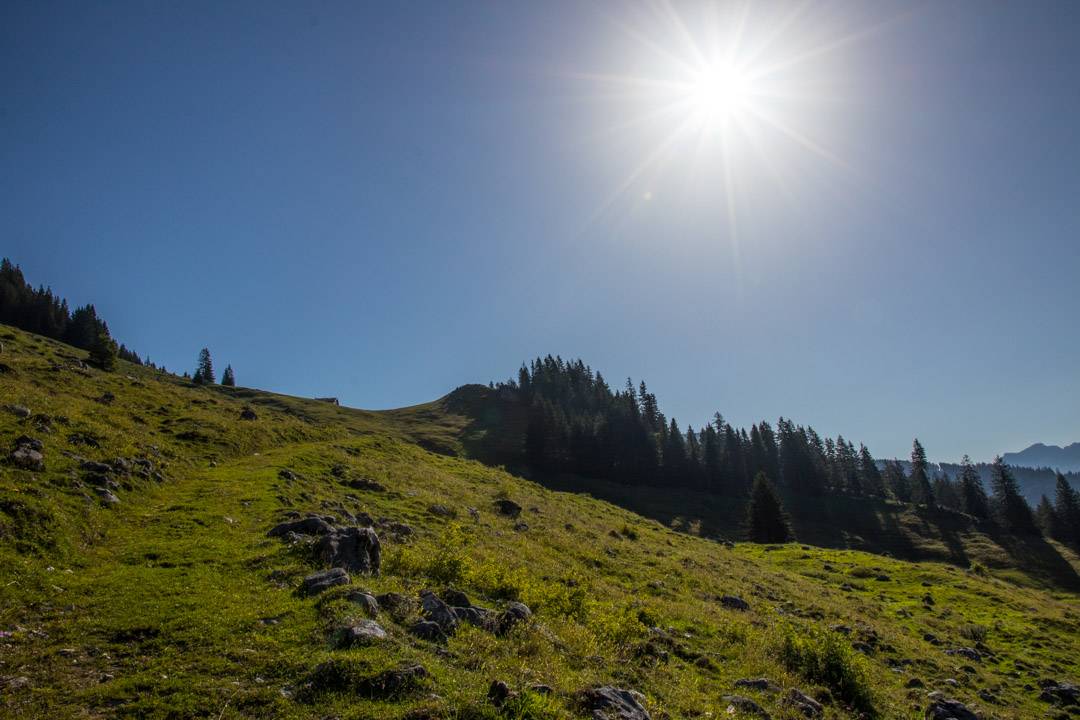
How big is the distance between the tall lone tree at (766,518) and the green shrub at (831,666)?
70.4m

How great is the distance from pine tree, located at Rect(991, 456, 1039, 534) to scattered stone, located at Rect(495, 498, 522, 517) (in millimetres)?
138977

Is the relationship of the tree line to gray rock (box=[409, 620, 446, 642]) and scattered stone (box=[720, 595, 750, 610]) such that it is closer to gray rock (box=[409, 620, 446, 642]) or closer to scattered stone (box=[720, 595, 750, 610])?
scattered stone (box=[720, 595, 750, 610])

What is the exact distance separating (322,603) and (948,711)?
22.2 metres

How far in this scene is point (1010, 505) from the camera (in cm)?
11856

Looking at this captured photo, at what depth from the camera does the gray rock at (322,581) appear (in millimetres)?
13352

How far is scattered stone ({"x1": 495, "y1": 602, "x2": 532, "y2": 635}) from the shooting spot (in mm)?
13902

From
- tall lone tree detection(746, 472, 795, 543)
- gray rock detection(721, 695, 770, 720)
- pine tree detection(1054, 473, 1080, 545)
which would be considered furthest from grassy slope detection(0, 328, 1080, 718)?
pine tree detection(1054, 473, 1080, 545)

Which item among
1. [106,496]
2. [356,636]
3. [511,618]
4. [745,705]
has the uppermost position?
[106,496]

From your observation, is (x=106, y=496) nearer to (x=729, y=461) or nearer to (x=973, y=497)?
(x=729, y=461)

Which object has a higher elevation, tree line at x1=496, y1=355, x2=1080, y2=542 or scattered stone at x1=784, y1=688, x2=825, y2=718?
tree line at x1=496, y1=355, x2=1080, y2=542

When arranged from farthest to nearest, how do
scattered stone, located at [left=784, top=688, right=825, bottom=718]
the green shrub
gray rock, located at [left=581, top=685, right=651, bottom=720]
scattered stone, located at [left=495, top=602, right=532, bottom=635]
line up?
the green shrub
scattered stone, located at [left=784, top=688, right=825, bottom=718]
scattered stone, located at [left=495, top=602, right=532, bottom=635]
gray rock, located at [left=581, top=685, right=651, bottom=720]

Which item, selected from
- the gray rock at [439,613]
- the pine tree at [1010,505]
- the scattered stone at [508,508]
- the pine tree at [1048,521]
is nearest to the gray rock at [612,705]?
the gray rock at [439,613]

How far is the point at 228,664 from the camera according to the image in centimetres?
973

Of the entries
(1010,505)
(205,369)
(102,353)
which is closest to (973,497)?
(1010,505)
